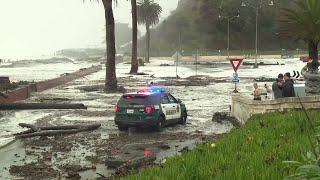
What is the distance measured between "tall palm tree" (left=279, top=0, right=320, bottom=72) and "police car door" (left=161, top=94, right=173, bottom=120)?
5204mm

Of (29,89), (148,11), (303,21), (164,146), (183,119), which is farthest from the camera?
(148,11)

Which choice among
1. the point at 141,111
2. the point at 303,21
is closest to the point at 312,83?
the point at 303,21

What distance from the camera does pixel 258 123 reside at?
49.3 feet

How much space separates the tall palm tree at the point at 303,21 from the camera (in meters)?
17.9

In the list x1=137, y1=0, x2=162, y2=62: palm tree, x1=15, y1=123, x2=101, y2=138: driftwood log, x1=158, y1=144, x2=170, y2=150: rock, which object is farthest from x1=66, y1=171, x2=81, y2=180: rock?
x1=137, y1=0, x2=162, y2=62: palm tree

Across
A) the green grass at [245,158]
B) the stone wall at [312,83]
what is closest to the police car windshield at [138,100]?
the stone wall at [312,83]

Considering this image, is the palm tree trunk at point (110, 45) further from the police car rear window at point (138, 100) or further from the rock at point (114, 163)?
the rock at point (114, 163)

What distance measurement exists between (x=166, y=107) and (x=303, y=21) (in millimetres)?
6064

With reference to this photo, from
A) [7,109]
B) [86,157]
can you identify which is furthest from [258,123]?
[7,109]

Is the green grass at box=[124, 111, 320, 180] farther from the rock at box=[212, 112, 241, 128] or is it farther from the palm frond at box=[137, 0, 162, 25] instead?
the palm frond at box=[137, 0, 162, 25]

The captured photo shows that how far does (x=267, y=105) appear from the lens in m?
18.9

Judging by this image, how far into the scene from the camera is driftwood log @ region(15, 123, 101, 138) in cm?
1872

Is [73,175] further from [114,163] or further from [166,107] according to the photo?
[166,107]

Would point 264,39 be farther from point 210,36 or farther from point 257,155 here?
point 257,155
